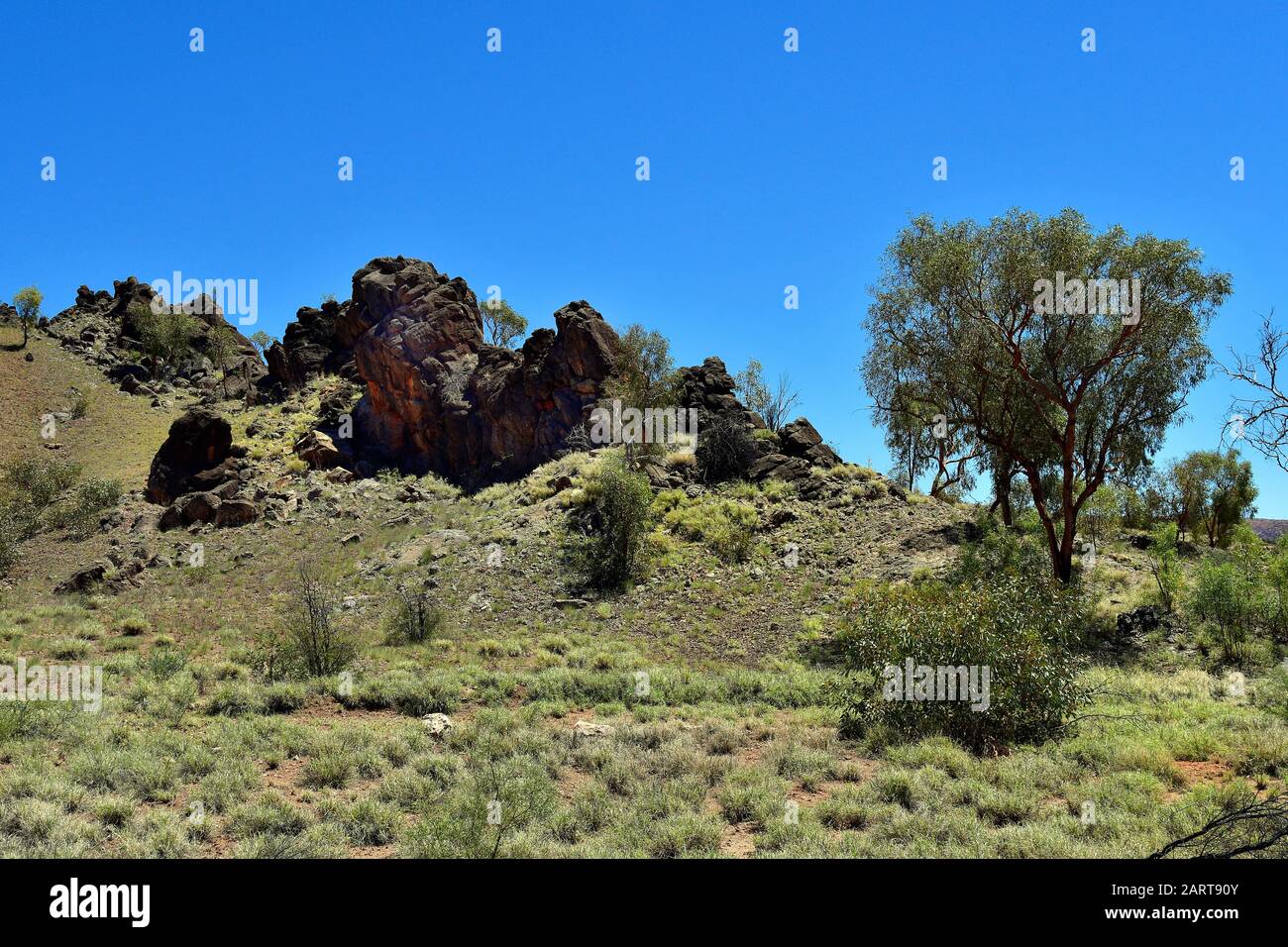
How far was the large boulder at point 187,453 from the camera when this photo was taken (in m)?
38.3

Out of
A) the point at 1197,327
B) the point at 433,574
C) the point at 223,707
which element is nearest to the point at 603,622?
the point at 433,574

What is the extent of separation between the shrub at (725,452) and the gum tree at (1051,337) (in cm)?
835

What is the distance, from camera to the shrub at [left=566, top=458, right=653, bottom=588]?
83.3 ft

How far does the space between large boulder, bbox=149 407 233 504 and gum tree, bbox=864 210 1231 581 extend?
33.7 m

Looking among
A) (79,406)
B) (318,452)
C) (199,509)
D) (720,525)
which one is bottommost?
(720,525)

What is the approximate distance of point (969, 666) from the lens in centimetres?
1220

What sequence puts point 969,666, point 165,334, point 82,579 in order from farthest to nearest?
point 165,334 < point 82,579 < point 969,666

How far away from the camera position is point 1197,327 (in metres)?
20.9

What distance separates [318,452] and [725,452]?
2503cm

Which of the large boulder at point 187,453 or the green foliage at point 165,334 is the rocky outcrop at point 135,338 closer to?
the green foliage at point 165,334

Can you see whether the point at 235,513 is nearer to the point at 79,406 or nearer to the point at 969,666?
the point at 969,666

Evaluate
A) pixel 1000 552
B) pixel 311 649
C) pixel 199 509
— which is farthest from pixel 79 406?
pixel 1000 552

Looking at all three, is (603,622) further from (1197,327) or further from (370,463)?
(370,463)
